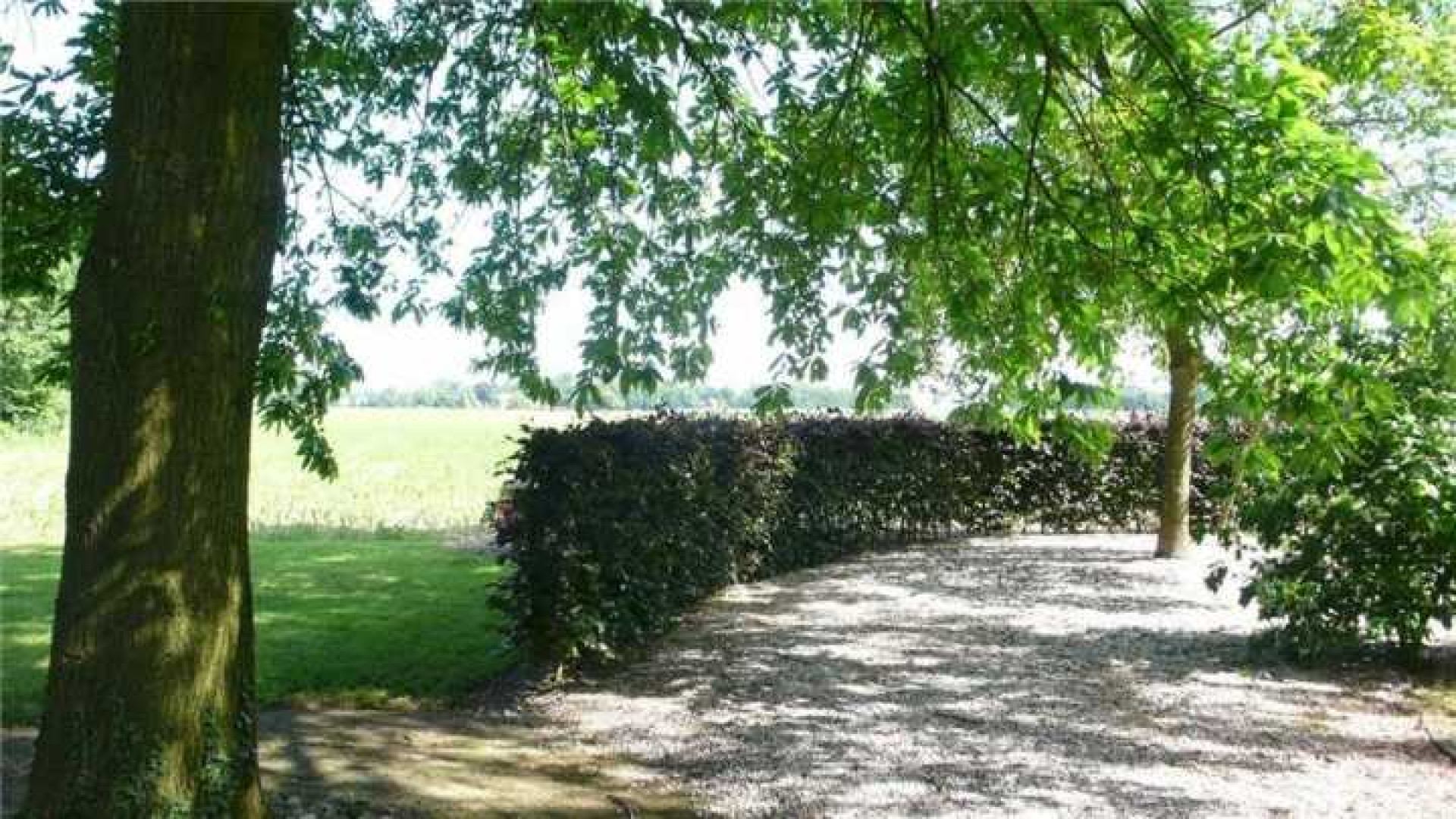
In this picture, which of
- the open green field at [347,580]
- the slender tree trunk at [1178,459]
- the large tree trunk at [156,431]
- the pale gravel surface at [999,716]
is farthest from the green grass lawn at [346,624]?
the slender tree trunk at [1178,459]

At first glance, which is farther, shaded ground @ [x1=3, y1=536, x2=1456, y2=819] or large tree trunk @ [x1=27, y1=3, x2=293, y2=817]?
shaded ground @ [x1=3, y1=536, x2=1456, y2=819]

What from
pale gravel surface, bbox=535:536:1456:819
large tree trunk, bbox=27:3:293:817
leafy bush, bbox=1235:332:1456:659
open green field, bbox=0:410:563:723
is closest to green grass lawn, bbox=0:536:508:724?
open green field, bbox=0:410:563:723

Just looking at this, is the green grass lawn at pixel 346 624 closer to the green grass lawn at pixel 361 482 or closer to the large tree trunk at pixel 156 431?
the green grass lawn at pixel 361 482

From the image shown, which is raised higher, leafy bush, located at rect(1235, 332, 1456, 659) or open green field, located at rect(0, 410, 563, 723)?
leafy bush, located at rect(1235, 332, 1456, 659)

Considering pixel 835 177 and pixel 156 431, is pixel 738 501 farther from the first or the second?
pixel 156 431

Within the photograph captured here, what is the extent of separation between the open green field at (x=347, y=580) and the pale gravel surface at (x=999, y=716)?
4.12ft

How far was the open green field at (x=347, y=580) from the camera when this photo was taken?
288 inches

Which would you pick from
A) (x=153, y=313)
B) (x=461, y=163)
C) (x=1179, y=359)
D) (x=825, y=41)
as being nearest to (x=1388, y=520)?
(x=825, y=41)

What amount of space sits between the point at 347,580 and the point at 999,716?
666cm

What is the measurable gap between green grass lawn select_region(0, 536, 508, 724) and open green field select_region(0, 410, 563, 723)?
16mm

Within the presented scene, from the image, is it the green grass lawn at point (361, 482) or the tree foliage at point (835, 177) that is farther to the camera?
the green grass lawn at point (361, 482)

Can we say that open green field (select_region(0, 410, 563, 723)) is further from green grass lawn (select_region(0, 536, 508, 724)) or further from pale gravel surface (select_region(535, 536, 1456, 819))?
pale gravel surface (select_region(535, 536, 1456, 819))

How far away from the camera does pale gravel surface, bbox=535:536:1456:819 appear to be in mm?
5363

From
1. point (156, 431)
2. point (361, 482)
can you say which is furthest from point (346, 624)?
point (361, 482)
